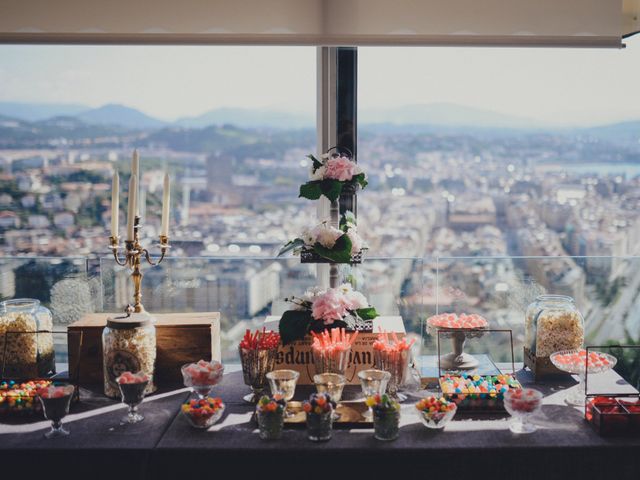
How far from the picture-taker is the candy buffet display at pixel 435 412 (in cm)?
201

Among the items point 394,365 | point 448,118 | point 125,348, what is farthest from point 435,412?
point 448,118

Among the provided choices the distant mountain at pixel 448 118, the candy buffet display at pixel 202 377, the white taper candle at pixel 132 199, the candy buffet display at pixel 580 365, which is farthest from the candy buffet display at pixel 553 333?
the white taper candle at pixel 132 199

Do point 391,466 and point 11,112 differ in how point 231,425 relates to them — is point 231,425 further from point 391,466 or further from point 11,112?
point 11,112

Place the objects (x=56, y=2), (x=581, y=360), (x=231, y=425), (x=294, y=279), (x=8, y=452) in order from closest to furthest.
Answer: (x=8, y=452), (x=231, y=425), (x=581, y=360), (x=56, y=2), (x=294, y=279)

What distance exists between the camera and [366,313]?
2475mm

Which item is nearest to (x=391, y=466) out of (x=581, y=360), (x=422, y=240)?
(x=581, y=360)

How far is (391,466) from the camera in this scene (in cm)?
192

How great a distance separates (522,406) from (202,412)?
932mm

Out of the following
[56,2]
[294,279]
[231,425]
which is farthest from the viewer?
[294,279]

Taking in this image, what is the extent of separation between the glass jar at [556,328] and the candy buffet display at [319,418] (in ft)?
2.99

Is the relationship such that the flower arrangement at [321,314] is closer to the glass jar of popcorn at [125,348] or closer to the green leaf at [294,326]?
the green leaf at [294,326]

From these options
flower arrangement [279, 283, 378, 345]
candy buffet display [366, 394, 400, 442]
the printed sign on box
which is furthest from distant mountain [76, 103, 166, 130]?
candy buffet display [366, 394, 400, 442]

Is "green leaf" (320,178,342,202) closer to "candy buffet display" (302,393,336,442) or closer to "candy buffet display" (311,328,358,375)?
"candy buffet display" (311,328,358,375)

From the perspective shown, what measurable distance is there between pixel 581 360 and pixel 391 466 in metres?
0.79
